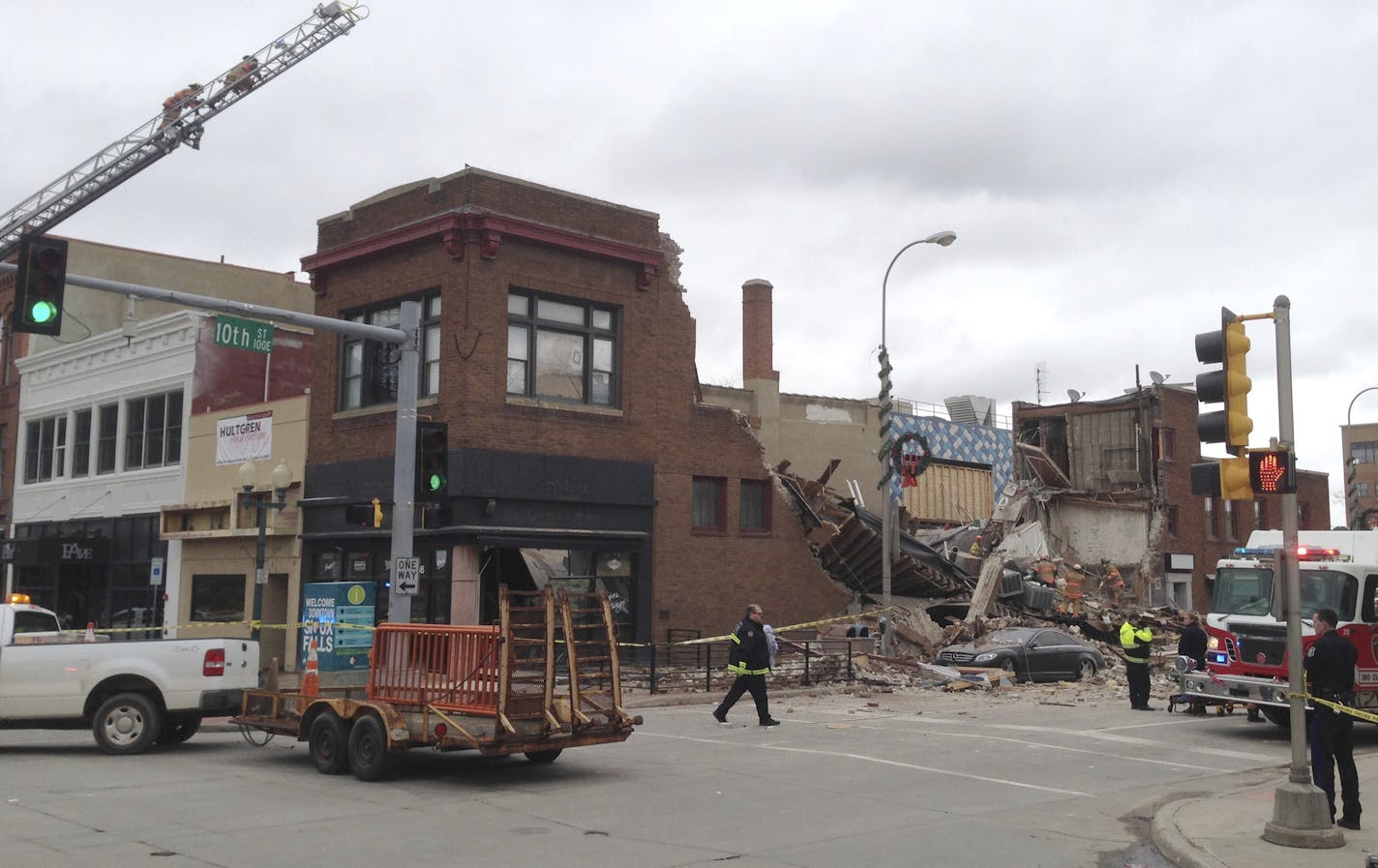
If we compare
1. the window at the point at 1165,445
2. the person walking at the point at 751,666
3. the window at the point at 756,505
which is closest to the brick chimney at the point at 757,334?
the window at the point at 1165,445

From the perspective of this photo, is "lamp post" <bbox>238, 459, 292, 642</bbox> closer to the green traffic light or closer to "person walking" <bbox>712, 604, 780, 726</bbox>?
"person walking" <bbox>712, 604, 780, 726</bbox>

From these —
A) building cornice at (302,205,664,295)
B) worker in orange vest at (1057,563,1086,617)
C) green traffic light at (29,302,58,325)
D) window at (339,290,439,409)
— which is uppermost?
building cornice at (302,205,664,295)

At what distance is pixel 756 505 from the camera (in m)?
29.4

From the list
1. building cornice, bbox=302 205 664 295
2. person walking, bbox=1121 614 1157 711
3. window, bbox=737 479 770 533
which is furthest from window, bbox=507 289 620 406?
person walking, bbox=1121 614 1157 711

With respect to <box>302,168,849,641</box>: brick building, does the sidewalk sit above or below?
below

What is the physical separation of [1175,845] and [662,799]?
453cm

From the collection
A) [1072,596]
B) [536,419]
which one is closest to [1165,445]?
[1072,596]

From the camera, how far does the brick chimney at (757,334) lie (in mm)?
43906

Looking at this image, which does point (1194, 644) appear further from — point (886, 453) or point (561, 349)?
point (561, 349)

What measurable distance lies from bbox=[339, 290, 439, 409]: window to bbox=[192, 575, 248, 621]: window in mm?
5542

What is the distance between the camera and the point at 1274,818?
9.63 metres

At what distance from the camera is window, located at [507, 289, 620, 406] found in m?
25.5

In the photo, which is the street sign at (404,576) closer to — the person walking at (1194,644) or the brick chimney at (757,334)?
the person walking at (1194,644)

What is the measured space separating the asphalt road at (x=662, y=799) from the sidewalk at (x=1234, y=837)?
295 millimetres
